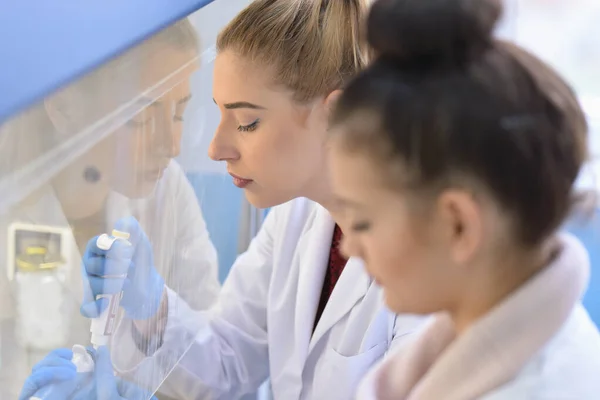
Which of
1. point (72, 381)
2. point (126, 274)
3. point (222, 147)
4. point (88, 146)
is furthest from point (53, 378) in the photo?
point (222, 147)

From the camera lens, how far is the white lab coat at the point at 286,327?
3.50 ft

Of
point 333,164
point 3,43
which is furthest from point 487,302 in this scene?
point 3,43

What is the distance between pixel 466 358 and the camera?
1.84 ft

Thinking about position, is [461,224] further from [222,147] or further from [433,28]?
[222,147]

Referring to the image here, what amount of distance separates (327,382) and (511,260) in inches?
23.8

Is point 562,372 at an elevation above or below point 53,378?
above

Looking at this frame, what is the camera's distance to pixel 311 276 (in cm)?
116

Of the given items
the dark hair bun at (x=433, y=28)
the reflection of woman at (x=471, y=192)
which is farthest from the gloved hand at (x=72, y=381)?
the dark hair bun at (x=433, y=28)

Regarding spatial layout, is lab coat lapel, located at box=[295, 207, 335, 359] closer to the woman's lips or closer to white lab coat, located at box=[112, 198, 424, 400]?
white lab coat, located at box=[112, 198, 424, 400]

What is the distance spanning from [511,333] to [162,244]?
0.64 metres

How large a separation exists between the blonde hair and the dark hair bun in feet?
1.45

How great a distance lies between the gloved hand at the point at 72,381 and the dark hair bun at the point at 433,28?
22.0 inches

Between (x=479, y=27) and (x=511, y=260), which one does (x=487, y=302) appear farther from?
(x=479, y=27)

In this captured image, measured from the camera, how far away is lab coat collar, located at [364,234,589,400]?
1.79 feet
